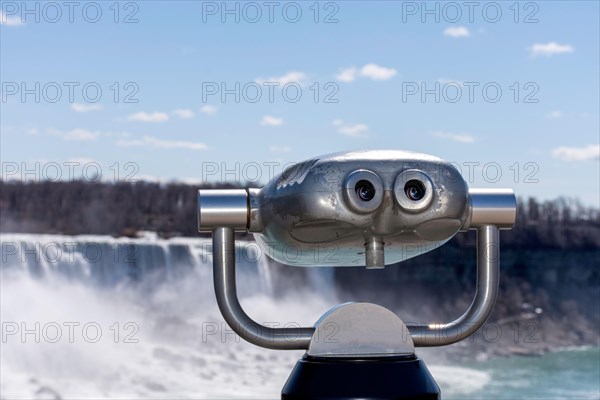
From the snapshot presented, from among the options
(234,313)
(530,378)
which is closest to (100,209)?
(530,378)

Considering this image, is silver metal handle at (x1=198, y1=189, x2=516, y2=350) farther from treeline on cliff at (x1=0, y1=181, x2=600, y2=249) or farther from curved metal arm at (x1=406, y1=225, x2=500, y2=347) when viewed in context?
treeline on cliff at (x1=0, y1=181, x2=600, y2=249)

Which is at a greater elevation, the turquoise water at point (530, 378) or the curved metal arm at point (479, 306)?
the curved metal arm at point (479, 306)

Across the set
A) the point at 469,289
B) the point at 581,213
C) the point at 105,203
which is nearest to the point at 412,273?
the point at 469,289

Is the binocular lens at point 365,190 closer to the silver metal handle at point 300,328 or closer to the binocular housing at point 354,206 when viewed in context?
the binocular housing at point 354,206

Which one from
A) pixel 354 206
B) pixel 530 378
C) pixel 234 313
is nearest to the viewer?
pixel 354 206

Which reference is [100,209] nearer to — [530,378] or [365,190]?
[530,378]

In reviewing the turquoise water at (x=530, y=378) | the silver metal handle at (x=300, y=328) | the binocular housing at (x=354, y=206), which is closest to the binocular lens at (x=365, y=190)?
the binocular housing at (x=354, y=206)
